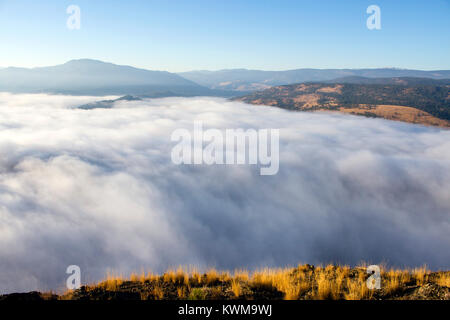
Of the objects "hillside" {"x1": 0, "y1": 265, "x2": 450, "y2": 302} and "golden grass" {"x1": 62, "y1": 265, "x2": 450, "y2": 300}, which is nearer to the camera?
"hillside" {"x1": 0, "y1": 265, "x2": 450, "y2": 302}

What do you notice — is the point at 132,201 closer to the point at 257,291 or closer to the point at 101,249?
the point at 101,249

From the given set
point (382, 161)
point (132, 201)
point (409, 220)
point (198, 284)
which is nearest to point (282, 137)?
point (382, 161)

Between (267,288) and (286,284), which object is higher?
(286,284)

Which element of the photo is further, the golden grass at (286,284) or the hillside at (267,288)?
the golden grass at (286,284)
